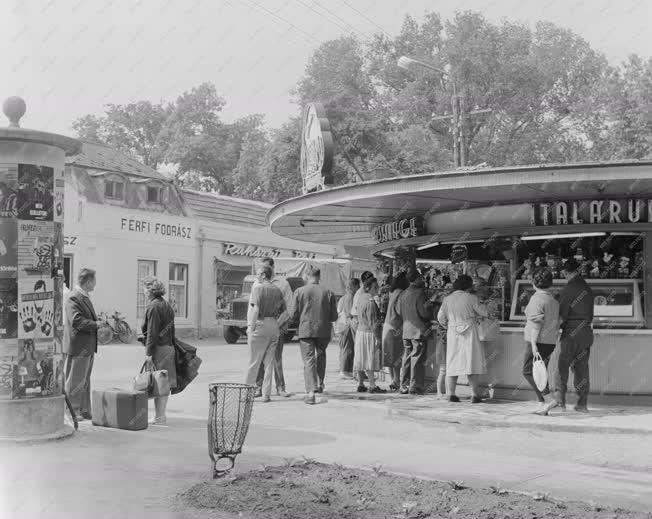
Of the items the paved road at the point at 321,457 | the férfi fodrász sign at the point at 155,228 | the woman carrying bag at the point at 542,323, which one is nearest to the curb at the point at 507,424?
the paved road at the point at 321,457

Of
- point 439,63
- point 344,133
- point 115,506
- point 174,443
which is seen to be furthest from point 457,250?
point 439,63

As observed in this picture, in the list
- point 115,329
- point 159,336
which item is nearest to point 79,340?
point 159,336

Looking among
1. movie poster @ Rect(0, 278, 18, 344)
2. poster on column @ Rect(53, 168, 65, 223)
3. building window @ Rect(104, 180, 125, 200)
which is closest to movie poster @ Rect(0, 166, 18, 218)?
poster on column @ Rect(53, 168, 65, 223)

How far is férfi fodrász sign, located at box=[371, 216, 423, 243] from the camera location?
44.7 feet

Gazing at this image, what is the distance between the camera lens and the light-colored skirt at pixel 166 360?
9.34 m

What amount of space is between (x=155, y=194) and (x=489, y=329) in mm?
21075

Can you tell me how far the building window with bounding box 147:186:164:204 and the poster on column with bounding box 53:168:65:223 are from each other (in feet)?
72.5

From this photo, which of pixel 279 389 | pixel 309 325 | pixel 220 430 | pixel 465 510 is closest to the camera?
pixel 465 510

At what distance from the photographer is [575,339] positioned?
10.2 m

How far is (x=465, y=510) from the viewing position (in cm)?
544

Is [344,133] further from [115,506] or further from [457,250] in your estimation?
[115,506]

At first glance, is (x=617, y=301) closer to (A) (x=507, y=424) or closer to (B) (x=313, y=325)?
(A) (x=507, y=424)

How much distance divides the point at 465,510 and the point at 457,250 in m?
8.14

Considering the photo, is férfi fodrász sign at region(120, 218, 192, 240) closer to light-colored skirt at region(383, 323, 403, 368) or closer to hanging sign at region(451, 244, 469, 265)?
hanging sign at region(451, 244, 469, 265)
